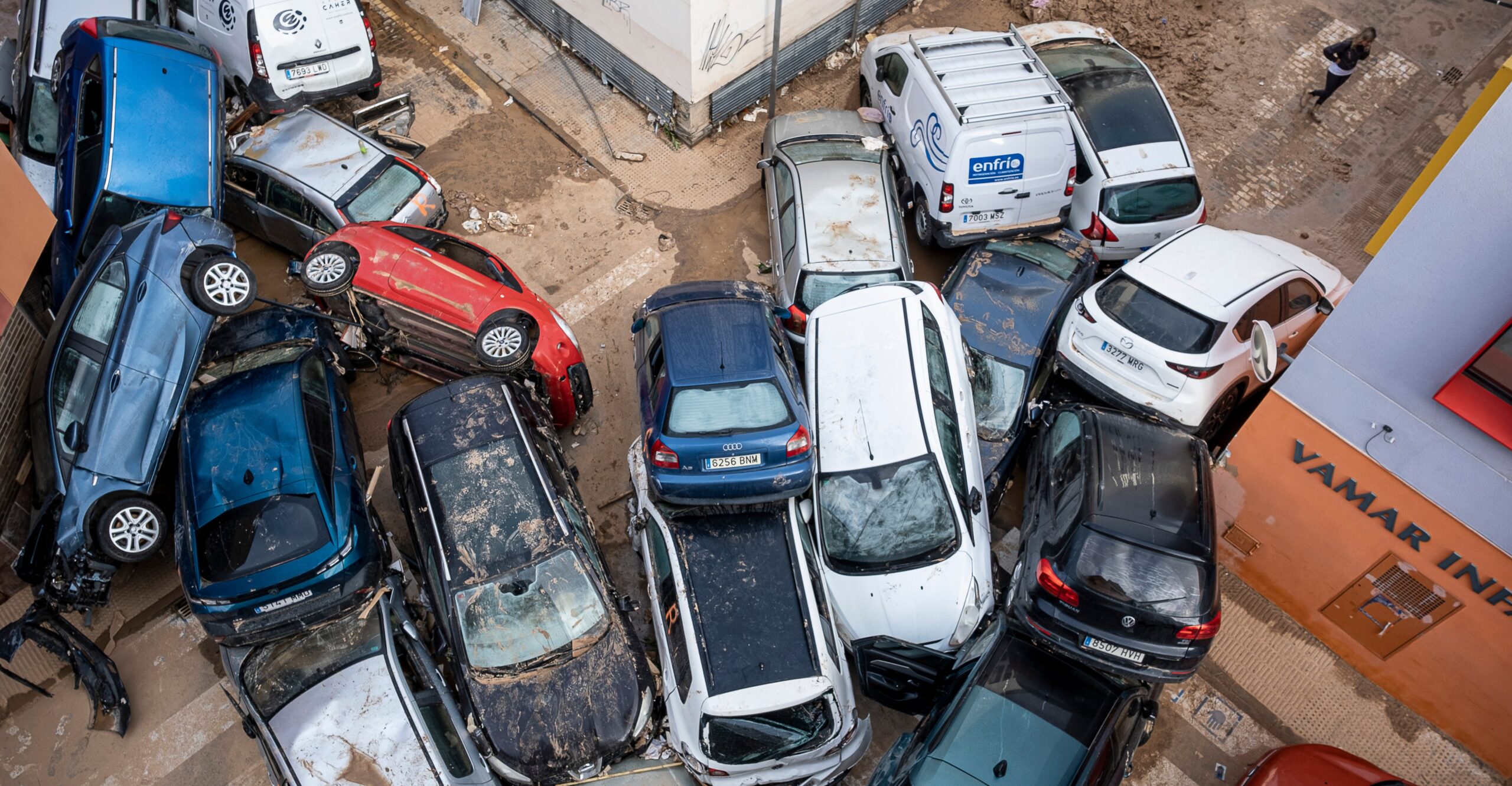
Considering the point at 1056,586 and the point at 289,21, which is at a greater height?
the point at 289,21

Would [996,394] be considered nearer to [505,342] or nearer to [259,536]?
[505,342]

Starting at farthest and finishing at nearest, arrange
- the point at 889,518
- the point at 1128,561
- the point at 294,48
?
the point at 294,48, the point at 889,518, the point at 1128,561

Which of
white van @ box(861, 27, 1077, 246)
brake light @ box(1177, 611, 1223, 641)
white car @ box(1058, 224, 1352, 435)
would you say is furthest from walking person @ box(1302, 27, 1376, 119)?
brake light @ box(1177, 611, 1223, 641)

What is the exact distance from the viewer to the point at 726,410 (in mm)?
7352

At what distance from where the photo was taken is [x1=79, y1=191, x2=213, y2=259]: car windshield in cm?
912

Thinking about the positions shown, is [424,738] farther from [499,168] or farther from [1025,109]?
[1025,109]

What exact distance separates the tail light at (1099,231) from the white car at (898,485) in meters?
2.82

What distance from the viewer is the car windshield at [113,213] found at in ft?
29.9

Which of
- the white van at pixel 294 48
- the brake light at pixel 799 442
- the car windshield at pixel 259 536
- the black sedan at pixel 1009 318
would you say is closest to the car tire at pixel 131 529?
the car windshield at pixel 259 536

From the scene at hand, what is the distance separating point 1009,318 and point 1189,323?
1557mm

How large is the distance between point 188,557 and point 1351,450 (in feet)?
29.2

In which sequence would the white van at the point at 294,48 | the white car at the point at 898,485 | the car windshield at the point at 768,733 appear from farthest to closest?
the white van at the point at 294,48, the white car at the point at 898,485, the car windshield at the point at 768,733

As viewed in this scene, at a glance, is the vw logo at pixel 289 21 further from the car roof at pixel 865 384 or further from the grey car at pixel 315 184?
the car roof at pixel 865 384

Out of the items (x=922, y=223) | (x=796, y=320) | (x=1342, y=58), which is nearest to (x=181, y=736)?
(x=796, y=320)
